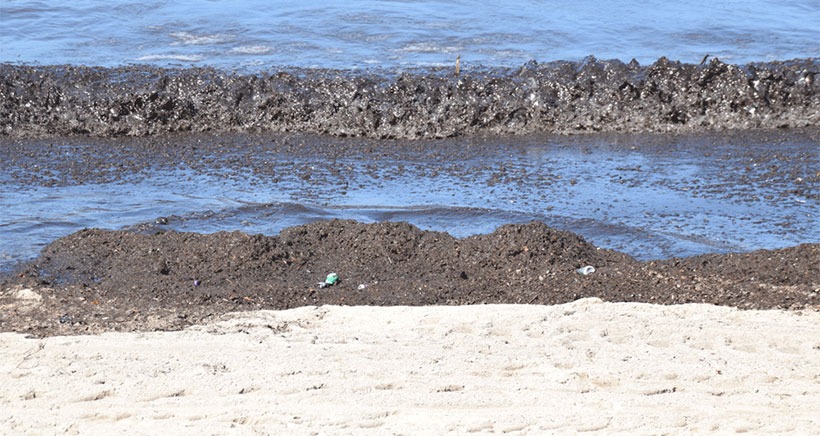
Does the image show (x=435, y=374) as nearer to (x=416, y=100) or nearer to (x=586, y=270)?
(x=586, y=270)

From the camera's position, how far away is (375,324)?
5508mm

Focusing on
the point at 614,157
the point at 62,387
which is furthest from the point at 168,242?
the point at 614,157

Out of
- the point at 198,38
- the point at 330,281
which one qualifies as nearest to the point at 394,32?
the point at 198,38

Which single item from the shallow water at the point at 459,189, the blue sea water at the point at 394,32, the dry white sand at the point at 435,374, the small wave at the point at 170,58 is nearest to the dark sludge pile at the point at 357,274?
the dry white sand at the point at 435,374

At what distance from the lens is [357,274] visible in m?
6.67

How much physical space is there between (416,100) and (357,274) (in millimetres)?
5756

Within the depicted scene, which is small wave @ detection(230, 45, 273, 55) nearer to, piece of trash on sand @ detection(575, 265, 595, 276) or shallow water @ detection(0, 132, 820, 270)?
shallow water @ detection(0, 132, 820, 270)

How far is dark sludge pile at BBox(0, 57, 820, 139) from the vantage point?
11.7 m

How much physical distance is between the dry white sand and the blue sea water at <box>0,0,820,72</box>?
9053mm

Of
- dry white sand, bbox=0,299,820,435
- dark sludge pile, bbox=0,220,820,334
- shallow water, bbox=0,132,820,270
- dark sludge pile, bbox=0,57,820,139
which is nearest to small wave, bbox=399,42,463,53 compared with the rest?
dark sludge pile, bbox=0,57,820,139

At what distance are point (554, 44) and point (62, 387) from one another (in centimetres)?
1273

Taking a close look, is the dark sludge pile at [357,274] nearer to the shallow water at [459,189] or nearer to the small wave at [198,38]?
the shallow water at [459,189]

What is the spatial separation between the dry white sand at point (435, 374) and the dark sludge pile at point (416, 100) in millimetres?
6344

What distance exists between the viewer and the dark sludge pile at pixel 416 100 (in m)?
11.7
